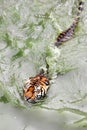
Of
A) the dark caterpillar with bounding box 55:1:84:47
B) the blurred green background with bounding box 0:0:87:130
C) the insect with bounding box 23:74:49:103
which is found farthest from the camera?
the dark caterpillar with bounding box 55:1:84:47

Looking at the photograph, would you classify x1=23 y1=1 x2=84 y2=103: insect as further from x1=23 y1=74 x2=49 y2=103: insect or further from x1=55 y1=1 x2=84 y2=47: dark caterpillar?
x1=55 y1=1 x2=84 y2=47: dark caterpillar

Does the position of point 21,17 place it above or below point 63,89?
above

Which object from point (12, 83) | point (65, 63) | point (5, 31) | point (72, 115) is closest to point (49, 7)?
point (5, 31)

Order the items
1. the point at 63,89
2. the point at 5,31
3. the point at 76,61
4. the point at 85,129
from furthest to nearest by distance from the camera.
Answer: the point at 5,31 < the point at 76,61 < the point at 63,89 < the point at 85,129

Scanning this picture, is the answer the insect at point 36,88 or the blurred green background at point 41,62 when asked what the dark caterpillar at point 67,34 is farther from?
the insect at point 36,88

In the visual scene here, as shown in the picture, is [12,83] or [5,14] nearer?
[12,83]

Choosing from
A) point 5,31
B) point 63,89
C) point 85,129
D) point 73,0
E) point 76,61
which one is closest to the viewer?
point 85,129

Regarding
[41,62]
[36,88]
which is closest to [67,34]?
[41,62]

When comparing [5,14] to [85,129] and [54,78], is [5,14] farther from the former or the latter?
[85,129]

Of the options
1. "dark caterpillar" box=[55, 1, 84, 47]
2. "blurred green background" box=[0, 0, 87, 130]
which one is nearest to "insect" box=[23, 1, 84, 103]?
"blurred green background" box=[0, 0, 87, 130]
